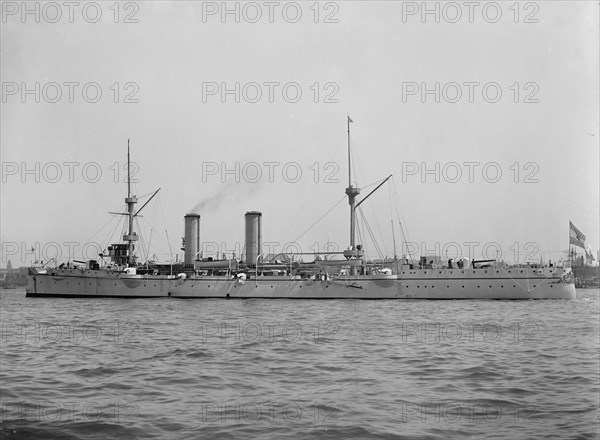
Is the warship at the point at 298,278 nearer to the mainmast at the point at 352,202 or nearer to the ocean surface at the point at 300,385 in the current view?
the mainmast at the point at 352,202

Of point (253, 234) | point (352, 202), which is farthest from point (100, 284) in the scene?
point (352, 202)

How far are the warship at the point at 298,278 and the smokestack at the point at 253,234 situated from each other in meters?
0.09

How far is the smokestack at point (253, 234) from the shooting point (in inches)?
1972

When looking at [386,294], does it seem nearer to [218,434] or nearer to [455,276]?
[455,276]

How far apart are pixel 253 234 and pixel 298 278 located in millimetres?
6819

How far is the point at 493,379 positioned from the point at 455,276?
35.0 metres

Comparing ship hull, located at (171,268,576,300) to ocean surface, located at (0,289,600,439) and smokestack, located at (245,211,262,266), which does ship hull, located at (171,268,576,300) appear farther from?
ocean surface, located at (0,289,600,439)

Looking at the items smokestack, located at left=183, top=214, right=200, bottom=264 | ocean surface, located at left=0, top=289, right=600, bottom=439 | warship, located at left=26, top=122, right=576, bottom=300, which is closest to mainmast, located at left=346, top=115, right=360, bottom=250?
warship, located at left=26, top=122, right=576, bottom=300

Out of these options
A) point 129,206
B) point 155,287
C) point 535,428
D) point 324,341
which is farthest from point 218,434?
point 129,206

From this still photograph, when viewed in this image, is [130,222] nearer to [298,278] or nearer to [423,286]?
[298,278]

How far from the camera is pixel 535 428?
7.73 metres

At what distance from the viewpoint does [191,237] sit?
51344 mm

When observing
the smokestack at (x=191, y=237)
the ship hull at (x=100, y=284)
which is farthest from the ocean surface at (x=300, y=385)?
the smokestack at (x=191, y=237)

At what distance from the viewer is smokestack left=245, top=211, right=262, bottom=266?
164 ft
